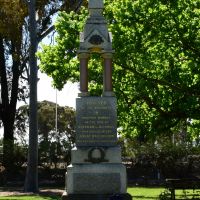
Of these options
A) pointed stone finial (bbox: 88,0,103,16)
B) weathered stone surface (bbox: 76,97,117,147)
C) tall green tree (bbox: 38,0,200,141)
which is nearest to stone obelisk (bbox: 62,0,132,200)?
weathered stone surface (bbox: 76,97,117,147)

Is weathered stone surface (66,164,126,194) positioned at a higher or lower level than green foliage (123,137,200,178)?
lower

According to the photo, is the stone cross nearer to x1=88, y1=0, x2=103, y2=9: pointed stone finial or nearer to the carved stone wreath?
x1=88, y1=0, x2=103, y2=9: pointed stone finial

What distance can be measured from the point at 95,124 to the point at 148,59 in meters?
4.63

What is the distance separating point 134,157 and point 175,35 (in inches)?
658

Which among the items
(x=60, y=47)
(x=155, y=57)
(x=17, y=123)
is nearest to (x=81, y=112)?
Result: (x=155, y=57)

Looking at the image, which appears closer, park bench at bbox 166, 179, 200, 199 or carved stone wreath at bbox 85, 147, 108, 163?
carved stone wreath at bbox 85, 147, 108, 163

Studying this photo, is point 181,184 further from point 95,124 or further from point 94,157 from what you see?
point 95,124

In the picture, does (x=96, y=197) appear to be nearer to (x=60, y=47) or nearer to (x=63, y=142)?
(x=60, y=47)

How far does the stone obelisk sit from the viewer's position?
15625 millimetres

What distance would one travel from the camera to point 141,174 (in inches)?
1326

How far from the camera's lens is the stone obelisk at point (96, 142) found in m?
15.6

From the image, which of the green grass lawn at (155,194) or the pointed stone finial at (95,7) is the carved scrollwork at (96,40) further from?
the green grass lawn at (155,194)

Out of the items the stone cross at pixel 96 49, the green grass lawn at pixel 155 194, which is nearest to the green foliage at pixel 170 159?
the green grass lawn at pixel 155 194

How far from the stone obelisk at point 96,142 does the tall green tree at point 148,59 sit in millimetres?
2563
